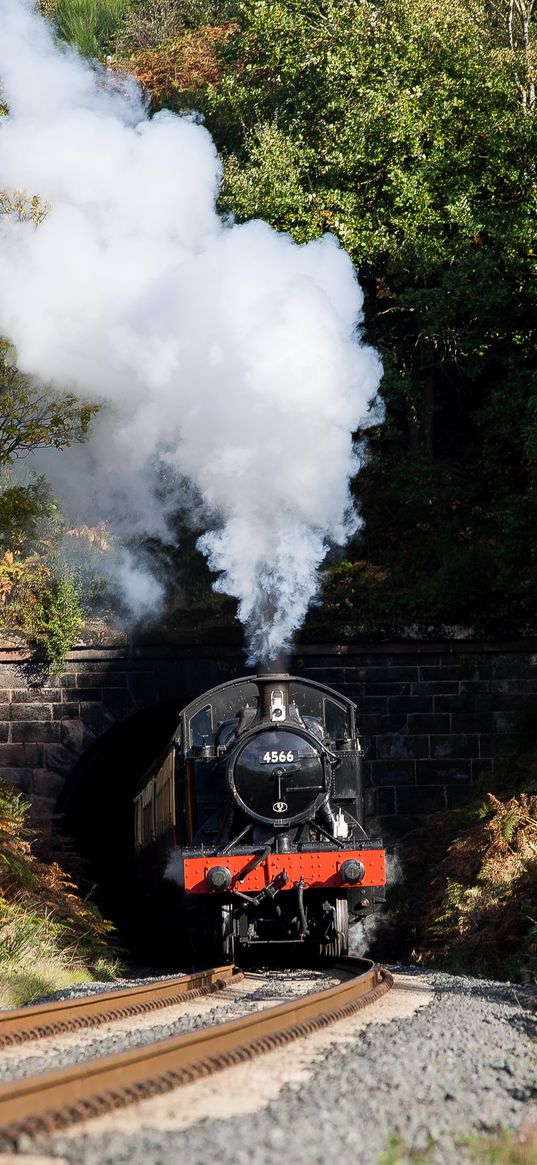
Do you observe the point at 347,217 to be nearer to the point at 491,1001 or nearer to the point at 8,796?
the point at 8,796

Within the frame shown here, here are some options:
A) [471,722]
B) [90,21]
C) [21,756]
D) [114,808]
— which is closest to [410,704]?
[471,722]

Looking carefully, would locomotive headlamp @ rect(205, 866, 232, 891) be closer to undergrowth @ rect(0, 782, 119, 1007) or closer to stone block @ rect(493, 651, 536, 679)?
undergrowth @ rect(0, 782, 119, 1007)

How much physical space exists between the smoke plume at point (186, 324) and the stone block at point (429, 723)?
14.7ft

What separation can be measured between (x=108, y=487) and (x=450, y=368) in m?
8.79

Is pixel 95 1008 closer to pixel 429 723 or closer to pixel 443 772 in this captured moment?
pixel 429 723

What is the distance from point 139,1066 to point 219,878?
16.8 ft

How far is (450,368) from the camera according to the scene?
2191 cm

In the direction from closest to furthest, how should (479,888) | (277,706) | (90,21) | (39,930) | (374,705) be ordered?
1. (277,706)
2. (39,930)
3. (479,888)
4. (374,705)
5. (90,21)

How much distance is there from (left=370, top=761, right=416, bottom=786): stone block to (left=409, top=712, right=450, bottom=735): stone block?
1.45 ft

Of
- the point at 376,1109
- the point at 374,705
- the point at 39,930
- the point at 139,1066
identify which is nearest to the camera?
the point at 376,1109

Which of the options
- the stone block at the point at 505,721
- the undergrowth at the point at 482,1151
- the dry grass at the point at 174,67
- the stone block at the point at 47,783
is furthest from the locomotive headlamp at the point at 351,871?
the dry grass at the point at 174,67

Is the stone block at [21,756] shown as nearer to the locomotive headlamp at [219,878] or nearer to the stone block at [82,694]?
the stone block at [82,694]

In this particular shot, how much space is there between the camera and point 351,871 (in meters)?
9.41

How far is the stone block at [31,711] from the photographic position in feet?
51.8
